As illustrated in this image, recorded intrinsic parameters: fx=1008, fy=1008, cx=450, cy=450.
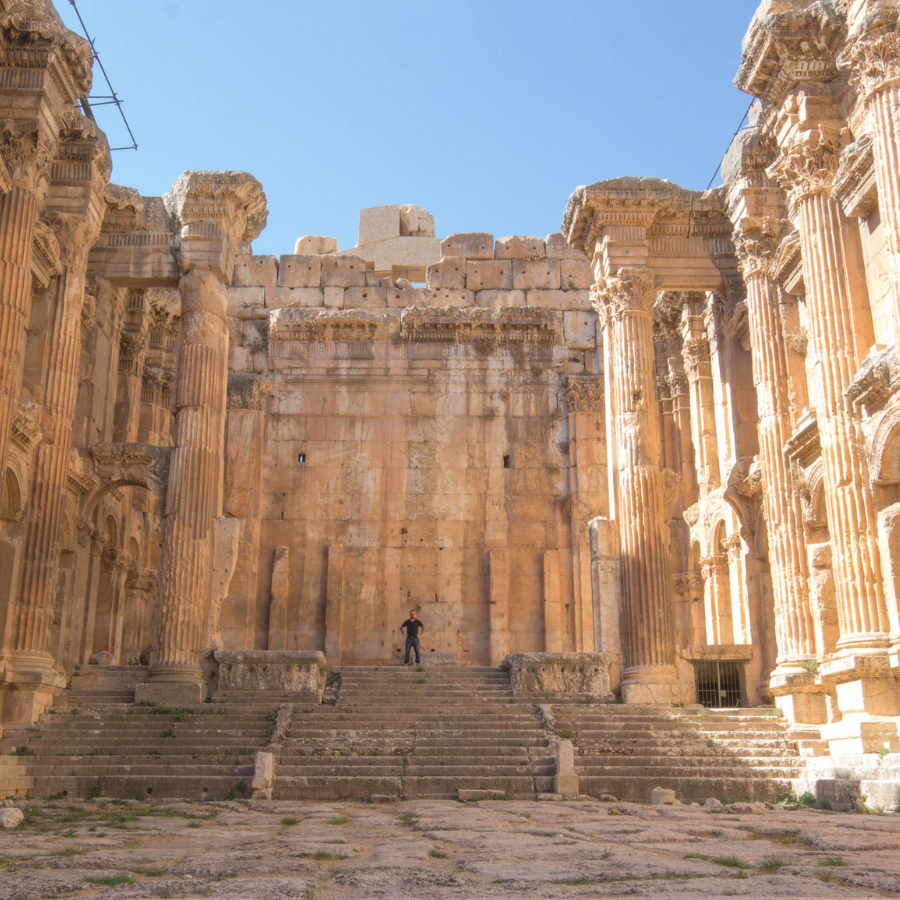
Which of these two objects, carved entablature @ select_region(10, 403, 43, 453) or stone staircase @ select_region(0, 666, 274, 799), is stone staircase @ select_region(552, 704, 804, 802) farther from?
carved entablature @ select_region(10, 403, 43, 453)

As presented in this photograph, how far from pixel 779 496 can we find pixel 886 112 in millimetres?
6373

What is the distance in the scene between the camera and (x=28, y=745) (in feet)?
48.8

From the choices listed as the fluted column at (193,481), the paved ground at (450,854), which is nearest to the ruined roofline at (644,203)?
the fluted column at (193,481)

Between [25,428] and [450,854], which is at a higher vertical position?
[25,428]

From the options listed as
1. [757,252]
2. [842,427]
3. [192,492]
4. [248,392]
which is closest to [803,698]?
[842,427]

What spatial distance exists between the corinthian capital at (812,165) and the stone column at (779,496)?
2504 mm

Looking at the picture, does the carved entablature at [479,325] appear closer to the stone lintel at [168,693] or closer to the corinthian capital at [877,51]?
the stone lintel at [168,693]

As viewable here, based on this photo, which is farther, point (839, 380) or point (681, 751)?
point (839, 380)

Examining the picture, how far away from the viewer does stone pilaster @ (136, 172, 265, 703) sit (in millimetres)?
17938

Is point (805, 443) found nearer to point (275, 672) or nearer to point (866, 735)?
point (866, 735)

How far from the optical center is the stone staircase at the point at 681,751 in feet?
42.9

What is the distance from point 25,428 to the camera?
1669 centimetres

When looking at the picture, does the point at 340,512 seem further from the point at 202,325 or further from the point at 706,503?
the point at 706,503

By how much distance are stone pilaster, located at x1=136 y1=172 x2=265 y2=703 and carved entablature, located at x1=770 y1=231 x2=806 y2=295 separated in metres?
10.3
